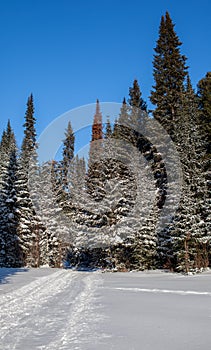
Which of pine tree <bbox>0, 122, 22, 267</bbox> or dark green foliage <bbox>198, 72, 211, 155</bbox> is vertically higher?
dark green foliage <bbox>198, 72, 211, 155</bbox>

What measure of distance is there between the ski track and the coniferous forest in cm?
1332

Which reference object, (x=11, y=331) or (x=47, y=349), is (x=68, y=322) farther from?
(x=47, y=349)

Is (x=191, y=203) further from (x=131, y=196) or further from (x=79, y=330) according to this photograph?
(x=79, y=330)

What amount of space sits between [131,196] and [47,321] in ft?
73.6

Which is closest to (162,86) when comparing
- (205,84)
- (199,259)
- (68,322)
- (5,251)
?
(205,84)

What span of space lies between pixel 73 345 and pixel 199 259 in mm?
19082

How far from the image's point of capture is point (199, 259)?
2273 centimetres

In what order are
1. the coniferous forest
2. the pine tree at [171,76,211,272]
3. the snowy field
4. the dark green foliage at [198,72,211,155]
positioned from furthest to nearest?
1. the dark green foliage at [198,72,211,155]
2. the coniferous forest
3. the pine tree at [171,76,211,272]
4. the snowy field

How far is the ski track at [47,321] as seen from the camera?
18.4 ft

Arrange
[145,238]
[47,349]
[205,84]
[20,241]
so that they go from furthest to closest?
[20,241]
[205,84]
[145,238]
[47,349]

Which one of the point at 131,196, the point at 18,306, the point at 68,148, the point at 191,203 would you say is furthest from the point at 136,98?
the point at 18,306

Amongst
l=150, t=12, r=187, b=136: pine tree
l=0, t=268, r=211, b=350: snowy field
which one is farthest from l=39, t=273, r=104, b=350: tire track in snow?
l=150, t=12, r=187, b=136: pine tree

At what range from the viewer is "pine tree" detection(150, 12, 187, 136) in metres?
29.2

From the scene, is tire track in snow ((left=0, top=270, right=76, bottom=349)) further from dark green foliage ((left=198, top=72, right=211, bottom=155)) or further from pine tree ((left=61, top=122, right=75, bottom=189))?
pine tree ((left=61, top=122, right=75, bottom=189))
